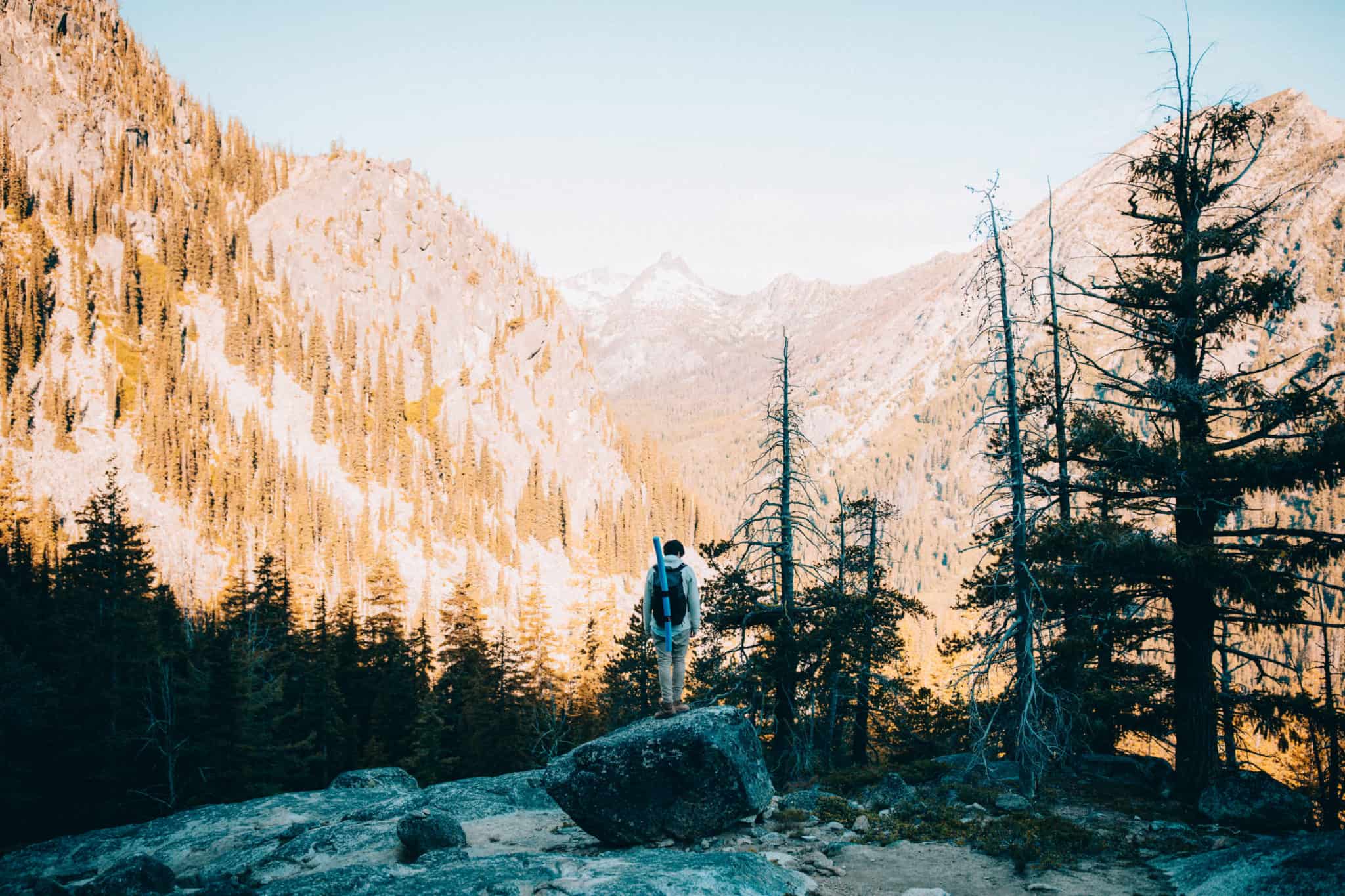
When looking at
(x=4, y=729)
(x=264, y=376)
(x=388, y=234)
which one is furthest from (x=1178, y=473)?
(x=388, y=234)

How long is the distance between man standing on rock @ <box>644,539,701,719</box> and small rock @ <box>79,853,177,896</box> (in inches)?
321

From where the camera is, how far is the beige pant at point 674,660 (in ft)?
31.7

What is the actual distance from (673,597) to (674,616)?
0.27 m

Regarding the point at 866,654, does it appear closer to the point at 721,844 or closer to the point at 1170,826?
the point at 1170,826

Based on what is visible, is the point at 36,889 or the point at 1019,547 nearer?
the point at 36,889

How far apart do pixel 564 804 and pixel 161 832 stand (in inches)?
445

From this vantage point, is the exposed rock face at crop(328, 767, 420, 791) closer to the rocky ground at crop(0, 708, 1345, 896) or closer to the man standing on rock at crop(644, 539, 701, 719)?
the rocky ground at crop(0, 708, 1345, 896)

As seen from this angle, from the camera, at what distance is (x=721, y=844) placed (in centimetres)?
935

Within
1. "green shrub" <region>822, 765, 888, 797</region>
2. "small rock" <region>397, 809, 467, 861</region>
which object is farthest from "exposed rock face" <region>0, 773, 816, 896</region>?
"green shrub" <region>822, 765, 888, 797</region>

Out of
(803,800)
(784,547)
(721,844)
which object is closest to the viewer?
(721,844)

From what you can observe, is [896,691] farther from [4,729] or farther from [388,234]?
[388,234]

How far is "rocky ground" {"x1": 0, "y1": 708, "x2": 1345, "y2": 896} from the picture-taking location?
294 inches

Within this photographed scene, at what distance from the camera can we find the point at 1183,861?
8.45m

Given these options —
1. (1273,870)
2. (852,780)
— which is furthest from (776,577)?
(1273,870)
